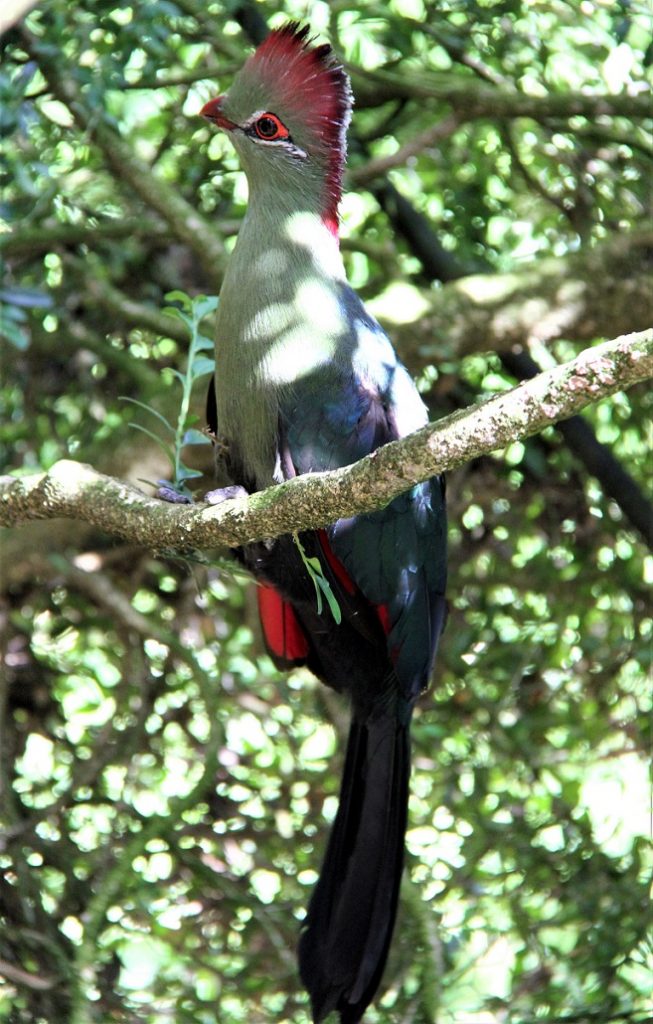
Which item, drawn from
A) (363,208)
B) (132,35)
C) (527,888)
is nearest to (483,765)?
(527,888)

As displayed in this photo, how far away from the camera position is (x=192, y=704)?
103 inches

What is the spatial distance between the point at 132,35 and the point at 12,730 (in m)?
1.40

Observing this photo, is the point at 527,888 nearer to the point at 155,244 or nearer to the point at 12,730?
the point at 12,730

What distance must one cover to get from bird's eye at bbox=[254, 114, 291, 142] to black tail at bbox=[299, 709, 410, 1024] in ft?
3.36

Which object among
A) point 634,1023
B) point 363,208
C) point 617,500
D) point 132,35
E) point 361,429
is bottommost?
point 634,1023

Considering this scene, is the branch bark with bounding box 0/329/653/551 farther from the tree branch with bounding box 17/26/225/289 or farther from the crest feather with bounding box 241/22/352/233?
the tree branch with bounding box 17/26/225/289

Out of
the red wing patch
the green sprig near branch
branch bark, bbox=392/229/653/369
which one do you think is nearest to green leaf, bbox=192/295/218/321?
the green sprig near branch

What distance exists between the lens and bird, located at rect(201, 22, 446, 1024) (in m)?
1.95

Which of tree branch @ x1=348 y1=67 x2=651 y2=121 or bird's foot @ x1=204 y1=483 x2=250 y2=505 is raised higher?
tree branch @ x1=348 y1=67 x2=651 y2=121

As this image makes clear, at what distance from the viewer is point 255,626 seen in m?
2.62

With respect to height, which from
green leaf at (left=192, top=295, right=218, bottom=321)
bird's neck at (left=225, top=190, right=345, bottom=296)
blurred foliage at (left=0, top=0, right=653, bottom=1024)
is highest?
bird's neck at (left=225, top=190, right=345, bottom=296)

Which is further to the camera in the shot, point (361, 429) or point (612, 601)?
point (612, 601)

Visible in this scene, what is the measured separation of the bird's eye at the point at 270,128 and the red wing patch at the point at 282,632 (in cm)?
80

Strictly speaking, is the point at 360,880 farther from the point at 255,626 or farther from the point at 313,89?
the point at 313,89
